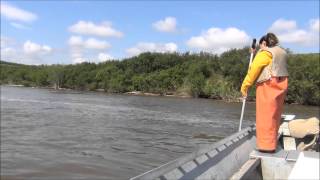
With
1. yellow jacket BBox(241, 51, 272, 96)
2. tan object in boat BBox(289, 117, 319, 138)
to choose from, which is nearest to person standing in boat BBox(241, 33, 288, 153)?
yellow jacket BBox(241, 51, 272, 96)

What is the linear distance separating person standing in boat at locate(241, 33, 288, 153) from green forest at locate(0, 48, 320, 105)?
4582 centimetres

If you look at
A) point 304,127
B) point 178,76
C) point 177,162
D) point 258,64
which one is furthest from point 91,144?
point 178,76

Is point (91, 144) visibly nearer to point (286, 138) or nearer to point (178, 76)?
point (286, 138)

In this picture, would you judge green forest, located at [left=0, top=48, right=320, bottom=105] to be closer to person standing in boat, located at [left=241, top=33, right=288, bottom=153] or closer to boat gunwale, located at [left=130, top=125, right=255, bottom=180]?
person standing in boat, located at [left=241, top=33, right=288, bottom=153]

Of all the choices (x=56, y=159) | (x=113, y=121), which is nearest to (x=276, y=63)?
(x=56, y=159)

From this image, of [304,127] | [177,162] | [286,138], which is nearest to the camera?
[177,162]

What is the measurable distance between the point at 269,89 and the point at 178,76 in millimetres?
71876

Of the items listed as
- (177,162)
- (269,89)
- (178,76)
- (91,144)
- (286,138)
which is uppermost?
(178,76)

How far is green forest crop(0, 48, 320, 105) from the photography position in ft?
203

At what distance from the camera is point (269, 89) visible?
19.2 feet

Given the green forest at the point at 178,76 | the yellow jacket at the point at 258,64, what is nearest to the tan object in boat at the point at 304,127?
the yellow jacket at the point at 258,64

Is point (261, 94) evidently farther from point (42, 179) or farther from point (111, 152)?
point (111, 152)

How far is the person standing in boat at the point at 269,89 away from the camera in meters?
5.80

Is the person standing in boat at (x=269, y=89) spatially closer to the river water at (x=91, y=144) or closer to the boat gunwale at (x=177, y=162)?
the boat gunwale at (x=177, y=162)
